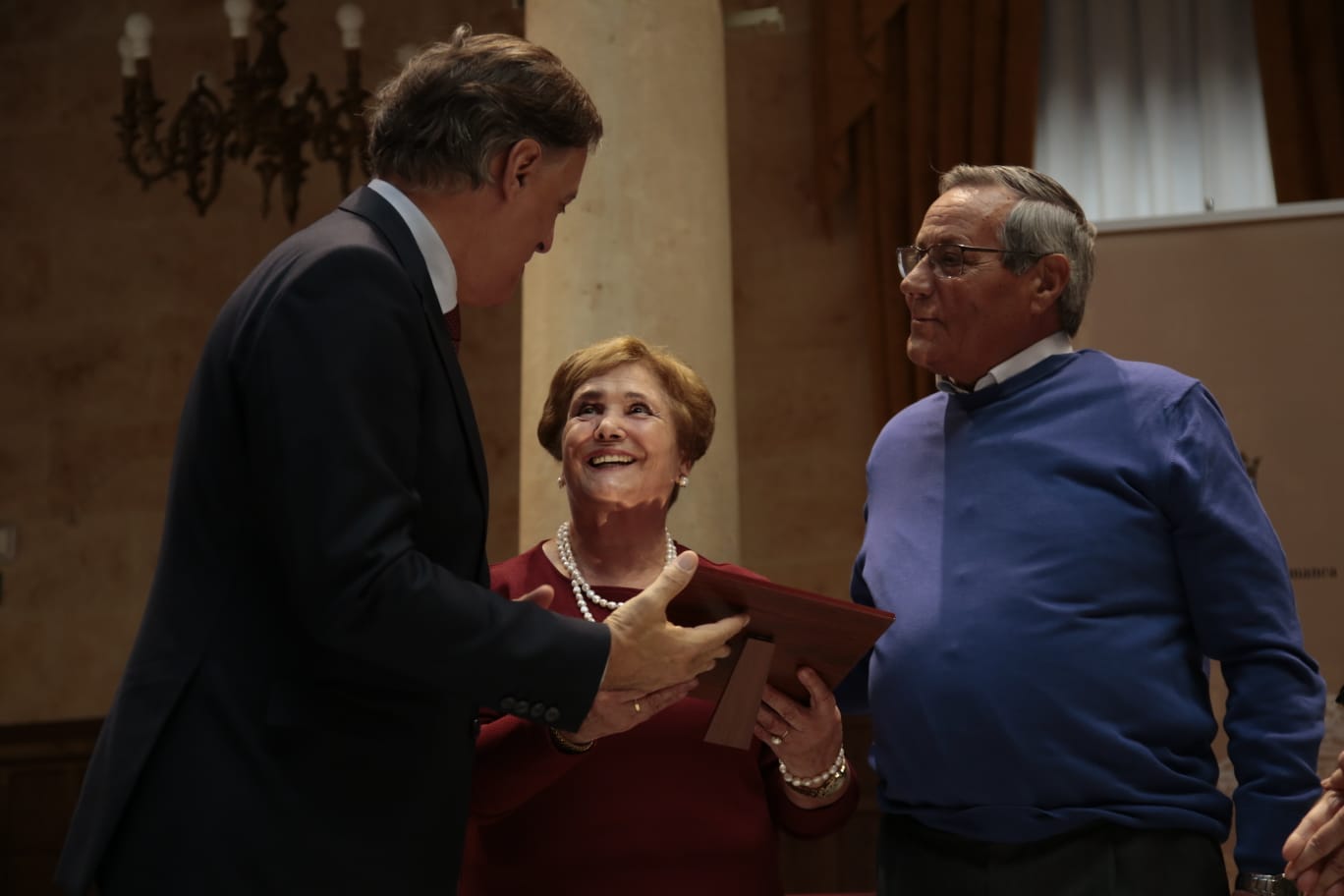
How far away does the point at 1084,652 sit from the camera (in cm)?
239

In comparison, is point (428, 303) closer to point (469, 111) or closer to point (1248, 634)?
point (469, 111)

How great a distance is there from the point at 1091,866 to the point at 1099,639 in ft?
1.12

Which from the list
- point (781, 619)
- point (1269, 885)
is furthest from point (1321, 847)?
point (781, 619)

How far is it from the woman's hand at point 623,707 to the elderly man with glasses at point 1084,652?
49cm

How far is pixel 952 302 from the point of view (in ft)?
8.93

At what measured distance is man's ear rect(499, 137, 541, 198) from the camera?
1952mm

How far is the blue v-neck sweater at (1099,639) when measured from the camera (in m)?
2.34

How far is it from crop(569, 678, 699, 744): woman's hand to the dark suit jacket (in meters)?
0.24

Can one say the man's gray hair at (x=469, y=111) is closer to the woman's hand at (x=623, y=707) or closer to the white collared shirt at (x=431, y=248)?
the white collared shirt at (x=431, y=248)

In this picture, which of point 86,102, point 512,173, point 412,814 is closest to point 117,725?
point 412,814

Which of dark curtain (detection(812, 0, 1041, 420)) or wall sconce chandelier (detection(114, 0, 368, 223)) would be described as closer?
wall sconce chandelier (detection(114, 0, 368, 223))

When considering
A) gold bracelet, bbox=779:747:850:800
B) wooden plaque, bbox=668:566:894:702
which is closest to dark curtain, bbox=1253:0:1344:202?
gold bracelet, bbox=779:747:850:800

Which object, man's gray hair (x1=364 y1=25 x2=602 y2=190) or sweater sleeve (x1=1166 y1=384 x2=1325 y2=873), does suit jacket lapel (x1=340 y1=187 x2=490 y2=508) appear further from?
sweater sleeve (x1=1166 y1=384 x2=1325 y2=873)

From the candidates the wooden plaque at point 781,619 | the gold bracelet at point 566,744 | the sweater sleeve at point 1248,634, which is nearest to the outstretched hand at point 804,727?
the wooden plaque at point 781,619
